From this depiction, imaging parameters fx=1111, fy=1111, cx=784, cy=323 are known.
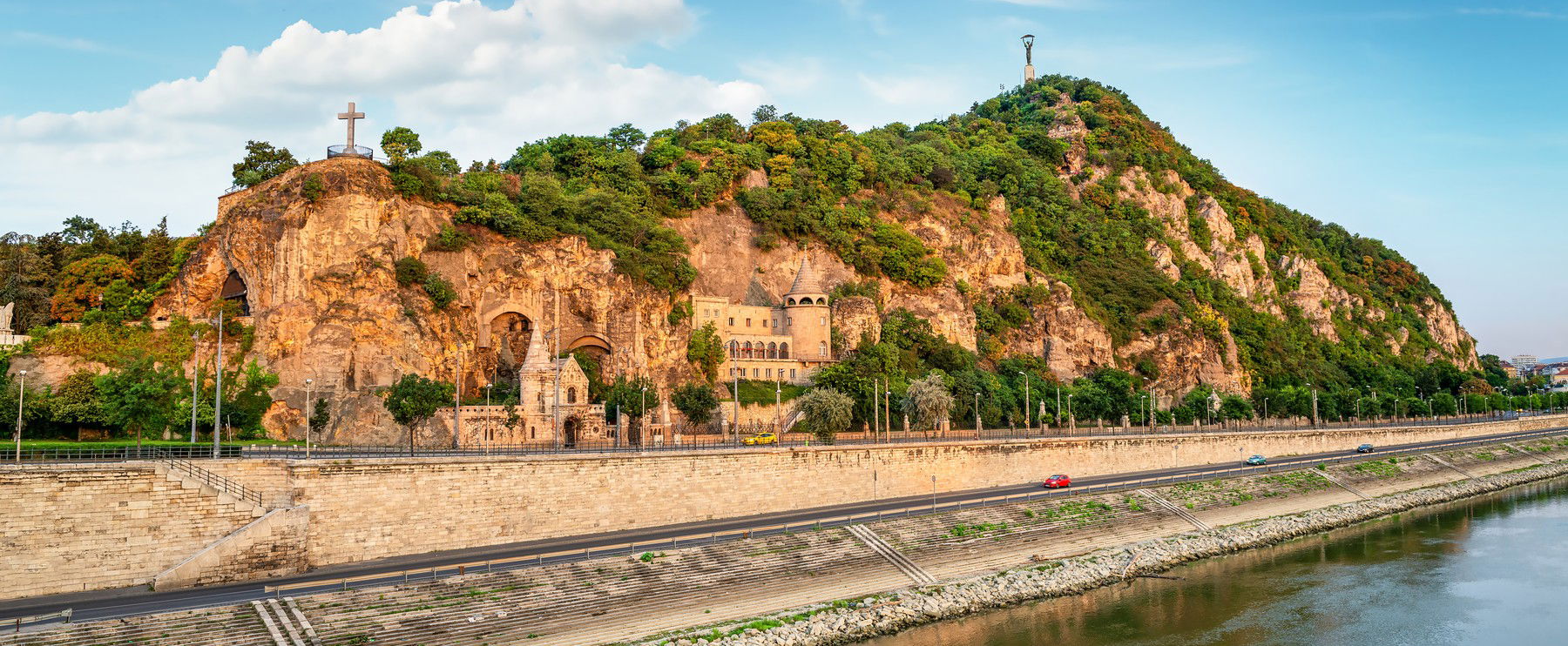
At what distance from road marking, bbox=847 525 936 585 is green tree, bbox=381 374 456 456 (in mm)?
22540

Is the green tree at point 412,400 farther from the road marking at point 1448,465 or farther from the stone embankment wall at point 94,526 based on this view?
the road marking at point 1448,465

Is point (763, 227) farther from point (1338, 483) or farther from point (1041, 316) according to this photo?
point (1338, 483)

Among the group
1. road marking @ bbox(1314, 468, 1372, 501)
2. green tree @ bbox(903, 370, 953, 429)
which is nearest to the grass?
road marking @ bbox(1314, 468, 1372, 501)

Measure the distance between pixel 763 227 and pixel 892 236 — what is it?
12535 millimetres

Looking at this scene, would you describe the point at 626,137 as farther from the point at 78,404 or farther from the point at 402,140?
the point at 78,404

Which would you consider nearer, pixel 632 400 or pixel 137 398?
pixel 137 398

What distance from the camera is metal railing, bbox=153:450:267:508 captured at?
1469 inches

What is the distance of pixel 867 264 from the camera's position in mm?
101000

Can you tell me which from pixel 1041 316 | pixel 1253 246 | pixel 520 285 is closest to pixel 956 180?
pixel 1041 316

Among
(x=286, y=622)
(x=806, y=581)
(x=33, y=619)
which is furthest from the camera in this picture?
(x=806, y=581)

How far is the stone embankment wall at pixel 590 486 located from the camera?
40.8m

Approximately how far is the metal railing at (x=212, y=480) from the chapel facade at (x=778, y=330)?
165 feet

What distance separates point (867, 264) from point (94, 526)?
73.1 m

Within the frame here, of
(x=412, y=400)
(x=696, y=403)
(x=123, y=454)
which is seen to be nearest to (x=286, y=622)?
(x=123, y=454)
